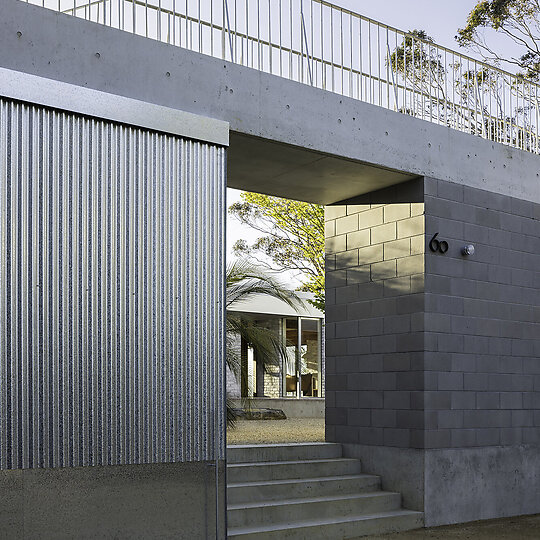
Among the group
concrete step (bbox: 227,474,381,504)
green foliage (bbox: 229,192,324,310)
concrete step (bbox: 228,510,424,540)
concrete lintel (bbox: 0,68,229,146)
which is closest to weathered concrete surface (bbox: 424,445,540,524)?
concrete step (bbox: 228,510,424,540)

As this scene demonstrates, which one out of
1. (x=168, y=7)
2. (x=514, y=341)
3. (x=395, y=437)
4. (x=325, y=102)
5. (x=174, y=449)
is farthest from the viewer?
(x=514, y=341)

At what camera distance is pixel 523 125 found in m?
9.73

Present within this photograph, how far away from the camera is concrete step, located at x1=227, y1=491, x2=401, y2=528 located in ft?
23.4

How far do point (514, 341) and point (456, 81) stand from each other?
9.40 feet

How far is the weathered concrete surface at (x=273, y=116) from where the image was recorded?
19.7ft

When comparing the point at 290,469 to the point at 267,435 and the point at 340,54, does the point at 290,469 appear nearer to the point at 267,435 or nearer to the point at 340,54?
the point at 267,435

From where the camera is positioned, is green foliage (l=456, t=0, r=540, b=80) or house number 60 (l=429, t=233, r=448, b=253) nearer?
house number 60 (l=429, t=233, r=448, b=253)

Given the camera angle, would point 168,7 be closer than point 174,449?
No

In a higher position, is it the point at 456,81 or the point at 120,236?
the point at 456,81

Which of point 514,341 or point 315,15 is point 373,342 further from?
point 315,15

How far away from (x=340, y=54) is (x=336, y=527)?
438 cm

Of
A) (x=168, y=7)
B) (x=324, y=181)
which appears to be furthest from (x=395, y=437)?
(x=168, y=7)

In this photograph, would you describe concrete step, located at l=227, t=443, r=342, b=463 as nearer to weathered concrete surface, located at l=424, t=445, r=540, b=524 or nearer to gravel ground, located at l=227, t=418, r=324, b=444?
gravel ground, located at l=227, t=418, r=324, b=444

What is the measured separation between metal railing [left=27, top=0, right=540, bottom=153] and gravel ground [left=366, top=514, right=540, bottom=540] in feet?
13.1
